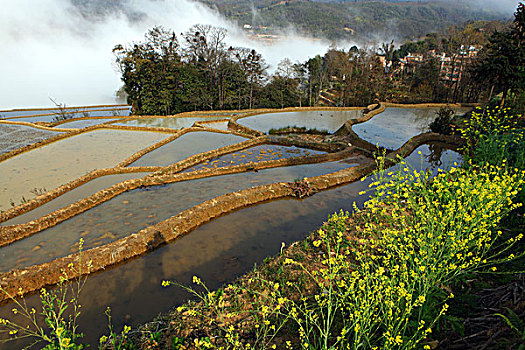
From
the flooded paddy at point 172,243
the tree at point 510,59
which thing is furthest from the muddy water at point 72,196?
the tree at point 510,59

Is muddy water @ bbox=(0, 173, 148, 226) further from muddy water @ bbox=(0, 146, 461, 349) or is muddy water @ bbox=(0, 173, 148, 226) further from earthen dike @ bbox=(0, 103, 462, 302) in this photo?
muddy water @ bbox=(0, 146, 461, 349)

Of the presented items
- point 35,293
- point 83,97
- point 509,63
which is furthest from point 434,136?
point 83,97

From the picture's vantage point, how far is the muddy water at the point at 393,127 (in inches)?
614

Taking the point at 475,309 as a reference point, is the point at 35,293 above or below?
below

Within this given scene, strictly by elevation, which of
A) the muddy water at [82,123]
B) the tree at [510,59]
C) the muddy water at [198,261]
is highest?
the tree at [510,59]

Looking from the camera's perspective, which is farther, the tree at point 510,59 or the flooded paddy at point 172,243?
the tree at point 510,59

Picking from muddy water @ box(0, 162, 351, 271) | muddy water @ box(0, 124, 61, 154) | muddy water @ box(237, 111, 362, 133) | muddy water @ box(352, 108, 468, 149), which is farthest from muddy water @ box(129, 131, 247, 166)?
muddy water @ box(352, 108, 468, 149)

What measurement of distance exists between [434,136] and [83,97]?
117 metres

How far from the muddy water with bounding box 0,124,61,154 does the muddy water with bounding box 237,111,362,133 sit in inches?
542

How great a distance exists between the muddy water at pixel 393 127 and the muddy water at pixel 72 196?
13365 mm

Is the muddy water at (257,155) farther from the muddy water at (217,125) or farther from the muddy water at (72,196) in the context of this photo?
the muddy water at (217,125)

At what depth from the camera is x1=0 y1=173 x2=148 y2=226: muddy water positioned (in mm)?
7473

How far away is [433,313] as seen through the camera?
315 cm

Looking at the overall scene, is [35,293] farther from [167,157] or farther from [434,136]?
[434,136]
